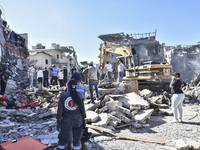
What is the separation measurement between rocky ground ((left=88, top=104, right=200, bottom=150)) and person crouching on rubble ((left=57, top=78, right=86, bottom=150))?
0.89 metres

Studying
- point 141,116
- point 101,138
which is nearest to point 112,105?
point 141,116

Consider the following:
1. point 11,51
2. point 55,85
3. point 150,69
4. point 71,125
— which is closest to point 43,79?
point 55,85

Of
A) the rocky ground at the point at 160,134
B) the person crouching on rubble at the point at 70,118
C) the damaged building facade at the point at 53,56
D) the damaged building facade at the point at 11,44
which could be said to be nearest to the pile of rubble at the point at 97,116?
the rocky ground at the point at 160,134

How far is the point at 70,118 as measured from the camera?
2631mm

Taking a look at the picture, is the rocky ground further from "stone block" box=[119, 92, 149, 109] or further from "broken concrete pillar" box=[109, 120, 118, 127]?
"stone block" box=[119, 92, 149, 109]

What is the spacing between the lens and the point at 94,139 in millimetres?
3799

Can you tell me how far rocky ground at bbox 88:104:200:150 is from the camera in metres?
3.48

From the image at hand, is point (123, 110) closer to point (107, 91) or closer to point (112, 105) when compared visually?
point (112, 105)

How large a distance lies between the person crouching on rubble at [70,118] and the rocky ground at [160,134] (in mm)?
891

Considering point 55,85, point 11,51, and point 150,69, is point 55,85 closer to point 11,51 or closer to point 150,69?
point 150,69

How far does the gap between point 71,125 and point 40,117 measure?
12.2ft

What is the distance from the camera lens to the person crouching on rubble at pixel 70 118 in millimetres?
2584

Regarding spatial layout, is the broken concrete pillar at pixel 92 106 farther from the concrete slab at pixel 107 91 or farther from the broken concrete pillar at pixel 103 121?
the concrete slab at pixel 107 91

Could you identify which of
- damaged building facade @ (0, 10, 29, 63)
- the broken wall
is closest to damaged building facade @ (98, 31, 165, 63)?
the broken wall
